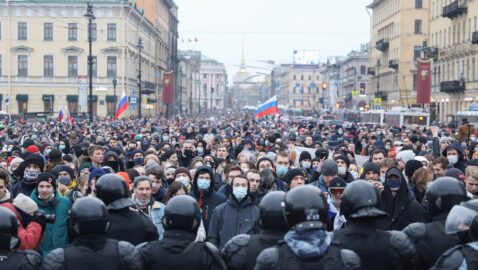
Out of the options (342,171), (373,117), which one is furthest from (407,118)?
(342,171)

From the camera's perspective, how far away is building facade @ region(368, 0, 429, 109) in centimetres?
8969

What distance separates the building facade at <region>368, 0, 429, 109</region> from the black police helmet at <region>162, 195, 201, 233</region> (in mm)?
79511

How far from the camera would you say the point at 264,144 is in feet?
78.0

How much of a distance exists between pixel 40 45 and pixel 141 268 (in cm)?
7623

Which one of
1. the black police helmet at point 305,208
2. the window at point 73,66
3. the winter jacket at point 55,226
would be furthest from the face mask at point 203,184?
the window at point 73,66

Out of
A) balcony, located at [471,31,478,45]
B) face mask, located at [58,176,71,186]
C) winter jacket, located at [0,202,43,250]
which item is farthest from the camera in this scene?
balcony, located at [471,31,478,45]

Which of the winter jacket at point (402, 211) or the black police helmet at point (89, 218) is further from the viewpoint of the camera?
the winter jacket at point (402, 211)

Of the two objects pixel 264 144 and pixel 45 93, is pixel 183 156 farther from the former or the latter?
pixel 45 93

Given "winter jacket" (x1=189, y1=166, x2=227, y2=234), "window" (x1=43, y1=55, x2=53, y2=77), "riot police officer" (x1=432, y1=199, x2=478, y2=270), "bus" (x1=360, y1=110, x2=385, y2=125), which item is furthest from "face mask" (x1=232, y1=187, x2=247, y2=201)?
"window" (x1=43, y1=55, x2=53, y2=77)

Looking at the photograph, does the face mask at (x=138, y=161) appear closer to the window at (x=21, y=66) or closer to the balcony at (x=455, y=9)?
the balcony at (x=455, y=9)

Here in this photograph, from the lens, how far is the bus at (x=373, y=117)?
201ft

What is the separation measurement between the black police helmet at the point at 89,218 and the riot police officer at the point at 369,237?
1.46m

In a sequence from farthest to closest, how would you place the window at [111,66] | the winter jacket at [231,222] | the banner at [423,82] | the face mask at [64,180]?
1. the window at [111,66]
2. the banner at [423,82]
3. the face mask at [64,180]
4. the winter jacket at [231,222]

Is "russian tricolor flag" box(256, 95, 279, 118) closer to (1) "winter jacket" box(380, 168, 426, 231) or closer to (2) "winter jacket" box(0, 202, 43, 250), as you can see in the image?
(1) "winter jacket" box(380, 168, 426, 231)
